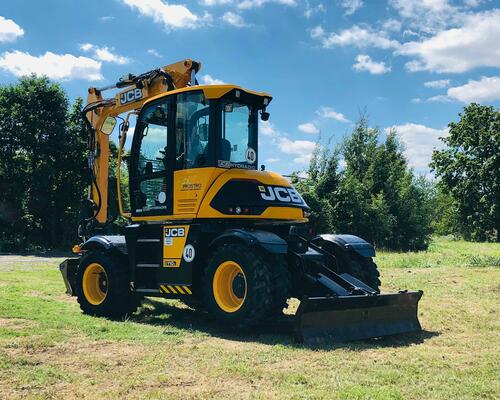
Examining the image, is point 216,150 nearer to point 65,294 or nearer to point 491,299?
point 65,294

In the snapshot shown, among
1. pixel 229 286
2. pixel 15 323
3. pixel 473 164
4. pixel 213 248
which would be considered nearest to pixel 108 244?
pixel 15 323

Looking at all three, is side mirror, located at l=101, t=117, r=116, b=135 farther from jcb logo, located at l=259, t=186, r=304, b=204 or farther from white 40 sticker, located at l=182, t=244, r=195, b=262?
jcb logo, located at l=259, t=186, r=304, b=204

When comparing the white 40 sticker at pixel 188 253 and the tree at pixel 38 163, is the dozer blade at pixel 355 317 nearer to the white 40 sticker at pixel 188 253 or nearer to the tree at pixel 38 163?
the white 40 sticker at pixel 188 253

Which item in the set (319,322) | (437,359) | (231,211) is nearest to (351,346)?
(319,322)

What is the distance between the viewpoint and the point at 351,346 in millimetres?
6633

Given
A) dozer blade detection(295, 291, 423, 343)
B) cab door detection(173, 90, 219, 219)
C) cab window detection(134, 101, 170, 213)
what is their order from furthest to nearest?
cab window detection(134, 101, 170, 213) → cab door detection(173, 90, 219, 219) → dozer blade detection(295, 291, 423, 343)

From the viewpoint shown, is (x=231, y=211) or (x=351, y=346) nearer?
(x=351, y=346)

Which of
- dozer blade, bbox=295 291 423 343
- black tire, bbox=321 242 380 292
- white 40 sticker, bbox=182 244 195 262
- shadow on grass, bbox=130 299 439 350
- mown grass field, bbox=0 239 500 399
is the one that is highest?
white 40 sticker, bbox=182 244 195 262

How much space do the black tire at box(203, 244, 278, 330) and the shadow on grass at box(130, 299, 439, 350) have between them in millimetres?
247

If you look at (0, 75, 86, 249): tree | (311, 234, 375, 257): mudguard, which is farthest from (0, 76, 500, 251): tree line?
(311, 234, 375, 257): mudguard

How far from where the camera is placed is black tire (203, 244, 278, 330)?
7.08 m

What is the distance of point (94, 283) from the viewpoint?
9.60 metres

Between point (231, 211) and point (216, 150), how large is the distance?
3.10 ft

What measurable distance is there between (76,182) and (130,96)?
1877cm
